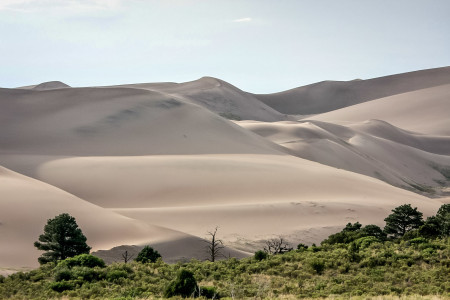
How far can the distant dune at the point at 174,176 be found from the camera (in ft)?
154

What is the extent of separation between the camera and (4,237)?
4262 centimetres

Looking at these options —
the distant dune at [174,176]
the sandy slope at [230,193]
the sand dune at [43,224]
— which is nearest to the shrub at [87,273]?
the distant dune at [174,176]

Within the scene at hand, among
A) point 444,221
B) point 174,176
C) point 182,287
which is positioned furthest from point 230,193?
point 182,287

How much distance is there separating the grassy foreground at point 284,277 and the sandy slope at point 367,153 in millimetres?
74212

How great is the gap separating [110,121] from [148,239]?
60.0 m

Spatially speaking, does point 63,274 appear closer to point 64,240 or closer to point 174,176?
point 64,240

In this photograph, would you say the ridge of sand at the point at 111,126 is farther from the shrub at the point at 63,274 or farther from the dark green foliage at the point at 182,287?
the dark green foliage at the point at 182,287

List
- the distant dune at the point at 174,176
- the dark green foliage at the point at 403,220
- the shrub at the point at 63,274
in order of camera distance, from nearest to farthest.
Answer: the shrub at the point at 63,274 → the dark green foliage at the point at 403,220 → the distant dune at the point at 174,176

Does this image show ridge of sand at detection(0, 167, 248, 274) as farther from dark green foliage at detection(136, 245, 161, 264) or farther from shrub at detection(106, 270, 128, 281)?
shrub at detection(106, 270, 128, 281)

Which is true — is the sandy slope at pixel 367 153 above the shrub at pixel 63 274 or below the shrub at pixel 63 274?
above

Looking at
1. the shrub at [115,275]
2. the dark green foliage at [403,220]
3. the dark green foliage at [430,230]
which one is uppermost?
the dark green foliage at [403,220]

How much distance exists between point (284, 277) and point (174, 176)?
48032 mm

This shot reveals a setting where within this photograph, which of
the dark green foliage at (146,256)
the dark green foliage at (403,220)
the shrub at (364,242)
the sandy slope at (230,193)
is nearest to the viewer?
the shrub at (364,242)

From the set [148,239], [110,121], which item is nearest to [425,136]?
[110,121]
